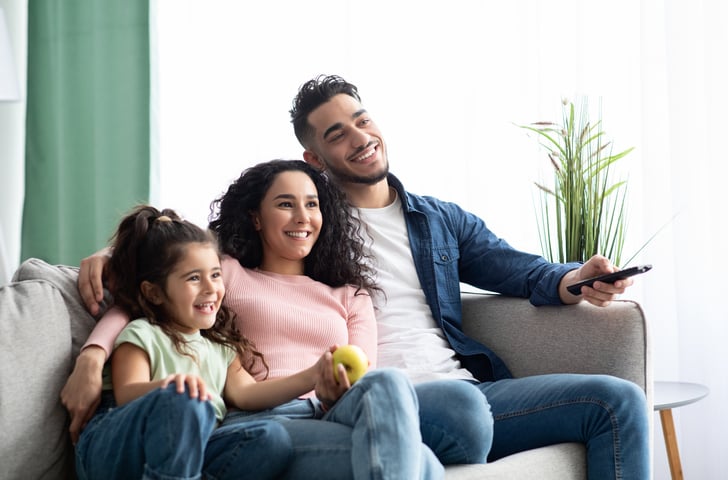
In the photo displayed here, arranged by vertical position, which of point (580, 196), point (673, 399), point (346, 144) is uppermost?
point (346, 144)

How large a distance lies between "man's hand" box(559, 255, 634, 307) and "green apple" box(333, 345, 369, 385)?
0.60 metres

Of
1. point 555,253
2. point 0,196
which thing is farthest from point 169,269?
point 0,196

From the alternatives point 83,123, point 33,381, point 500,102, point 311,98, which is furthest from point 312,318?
point 83,123

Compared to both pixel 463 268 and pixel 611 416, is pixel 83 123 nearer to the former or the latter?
pixel 463 268

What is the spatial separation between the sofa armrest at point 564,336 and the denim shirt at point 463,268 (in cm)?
3

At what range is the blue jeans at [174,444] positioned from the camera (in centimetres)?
115

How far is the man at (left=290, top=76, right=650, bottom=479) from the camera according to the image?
5.10ft

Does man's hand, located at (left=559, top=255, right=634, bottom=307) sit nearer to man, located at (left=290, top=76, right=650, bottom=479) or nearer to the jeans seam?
man, located at (left=290, top=76, right=650, bottom=479)

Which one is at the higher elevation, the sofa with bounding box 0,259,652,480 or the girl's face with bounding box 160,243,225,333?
the girl's face with bounding box 160,243,225,333

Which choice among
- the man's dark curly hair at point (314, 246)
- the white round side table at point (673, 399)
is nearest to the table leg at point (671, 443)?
the white round side table at point (673, 399)

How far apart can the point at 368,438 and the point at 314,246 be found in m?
0.71

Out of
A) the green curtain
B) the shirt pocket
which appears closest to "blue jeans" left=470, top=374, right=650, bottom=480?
the shirt pocket

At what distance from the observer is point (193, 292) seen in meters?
1.49

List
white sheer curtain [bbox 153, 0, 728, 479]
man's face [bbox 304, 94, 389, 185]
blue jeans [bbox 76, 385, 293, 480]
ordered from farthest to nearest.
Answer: white sheer curtain [bbox 153, 0, 728, 479] < man's face [bbox 304, 94, 389, 185] < blue jeans [bbox 76, 385, 293, 480]
